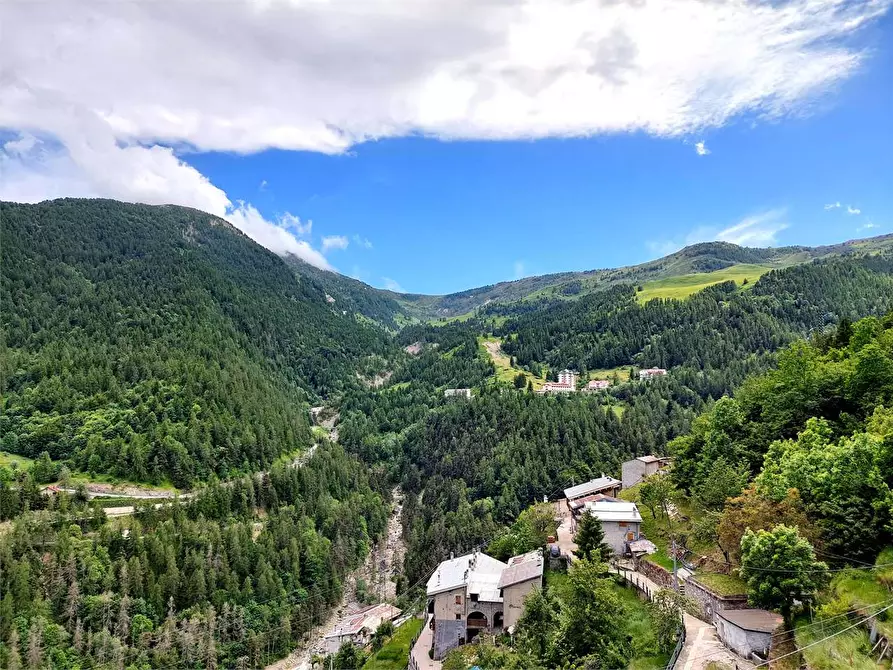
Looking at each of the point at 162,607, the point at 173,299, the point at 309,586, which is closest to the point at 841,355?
the point at 309,586

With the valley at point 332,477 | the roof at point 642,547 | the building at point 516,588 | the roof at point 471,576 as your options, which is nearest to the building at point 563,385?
the valley at point 332,477

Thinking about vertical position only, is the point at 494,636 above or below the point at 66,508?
below

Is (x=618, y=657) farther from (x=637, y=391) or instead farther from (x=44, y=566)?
(x=637, y=391)

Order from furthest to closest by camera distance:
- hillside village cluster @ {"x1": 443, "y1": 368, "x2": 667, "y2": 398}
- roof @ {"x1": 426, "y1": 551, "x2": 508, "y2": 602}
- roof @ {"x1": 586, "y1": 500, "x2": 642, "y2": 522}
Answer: hillside village cluster @ {"x1": 443, "y1": 368, "x2": 667, "y2": 398}
roof @ {"x1": 586, "y1": 500, "x2": 642, "y2": 522}
roof @ {"x1": 426, "y1": 551, "x2": 508, "y2": 602}

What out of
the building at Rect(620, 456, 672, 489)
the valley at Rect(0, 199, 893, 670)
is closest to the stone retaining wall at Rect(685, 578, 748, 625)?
the valley at Rect(0, 199, 893, 670)

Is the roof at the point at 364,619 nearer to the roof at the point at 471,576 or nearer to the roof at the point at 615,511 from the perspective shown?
the roof at the point at 471,576

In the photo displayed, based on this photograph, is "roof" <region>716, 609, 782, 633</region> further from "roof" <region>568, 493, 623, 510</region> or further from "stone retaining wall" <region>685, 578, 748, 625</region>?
"roof" <region>568, 493, 623, 510</region>

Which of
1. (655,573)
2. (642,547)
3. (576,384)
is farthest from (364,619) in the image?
(576,384)
